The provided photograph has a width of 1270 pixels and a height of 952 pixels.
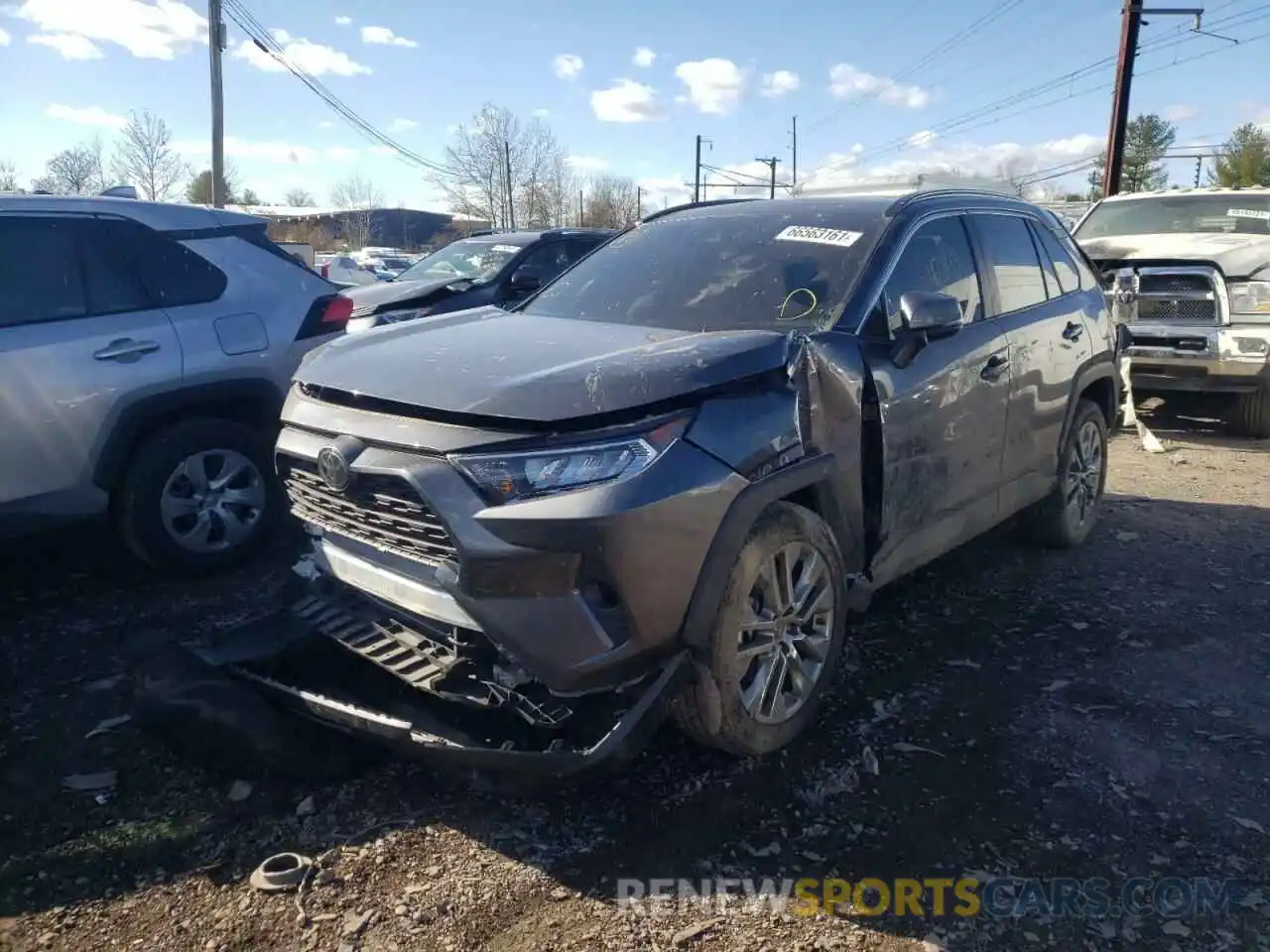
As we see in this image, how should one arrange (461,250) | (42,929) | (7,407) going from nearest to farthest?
(42,929)
(7,407)
(461,250)

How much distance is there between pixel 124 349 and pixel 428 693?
103 inches

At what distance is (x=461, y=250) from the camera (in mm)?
11312

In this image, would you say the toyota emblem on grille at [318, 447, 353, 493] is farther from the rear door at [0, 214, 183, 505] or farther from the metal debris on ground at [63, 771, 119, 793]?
the rear door at [0, 214, 183, 505]

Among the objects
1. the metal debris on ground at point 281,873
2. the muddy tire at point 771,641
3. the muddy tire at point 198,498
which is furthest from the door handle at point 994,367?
the muddy tire at point 198,498

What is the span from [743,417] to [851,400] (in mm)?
601

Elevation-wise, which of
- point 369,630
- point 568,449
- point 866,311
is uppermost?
point 866,311

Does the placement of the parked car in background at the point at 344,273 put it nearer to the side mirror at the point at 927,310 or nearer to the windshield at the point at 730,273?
the windshield at the point at 730,273

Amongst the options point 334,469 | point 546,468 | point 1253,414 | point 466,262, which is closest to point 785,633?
point 546,468

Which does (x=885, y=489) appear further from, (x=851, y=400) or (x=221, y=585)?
(x=221, y=585)

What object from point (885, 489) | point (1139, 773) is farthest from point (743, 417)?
point (1139, 773)

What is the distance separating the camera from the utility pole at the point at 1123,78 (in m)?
18.5

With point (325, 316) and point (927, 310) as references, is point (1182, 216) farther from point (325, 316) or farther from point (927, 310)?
point (325, 316)

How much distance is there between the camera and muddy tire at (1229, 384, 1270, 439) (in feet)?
28.4

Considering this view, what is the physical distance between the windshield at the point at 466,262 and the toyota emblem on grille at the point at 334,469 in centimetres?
750
